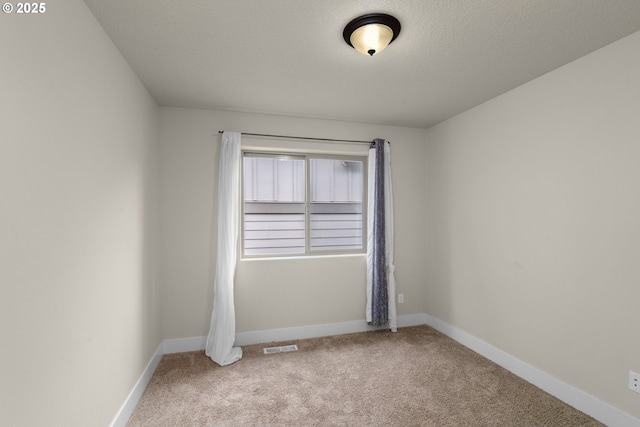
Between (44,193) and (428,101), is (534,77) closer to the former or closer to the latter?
(428,101)

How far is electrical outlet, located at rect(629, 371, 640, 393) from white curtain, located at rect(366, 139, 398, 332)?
2032mm

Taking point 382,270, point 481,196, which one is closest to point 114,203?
point 382,270

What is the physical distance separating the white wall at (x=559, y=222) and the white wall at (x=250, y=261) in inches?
26.3

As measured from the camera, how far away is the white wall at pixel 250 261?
3086 mm

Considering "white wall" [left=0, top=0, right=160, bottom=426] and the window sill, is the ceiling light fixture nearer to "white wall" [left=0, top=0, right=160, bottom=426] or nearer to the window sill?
"white wall" [left=0, top=0, right=160, bottom=426]

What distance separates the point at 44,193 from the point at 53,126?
0.97ft

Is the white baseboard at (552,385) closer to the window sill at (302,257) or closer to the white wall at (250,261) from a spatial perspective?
the white wall at (250,261)

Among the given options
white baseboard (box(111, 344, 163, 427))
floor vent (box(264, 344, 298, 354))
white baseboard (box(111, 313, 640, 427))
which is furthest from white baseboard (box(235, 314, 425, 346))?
white baseboard (box(111, 344, 163, 427))

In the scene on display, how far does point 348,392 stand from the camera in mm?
2391

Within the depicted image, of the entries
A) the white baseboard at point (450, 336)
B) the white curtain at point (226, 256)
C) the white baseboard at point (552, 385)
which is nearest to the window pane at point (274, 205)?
the white curtain at point (226, 256)

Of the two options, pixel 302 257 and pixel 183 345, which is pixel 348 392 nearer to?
pixel 302 257

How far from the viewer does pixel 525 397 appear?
2305mm

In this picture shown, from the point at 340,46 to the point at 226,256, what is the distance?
84.7 inches

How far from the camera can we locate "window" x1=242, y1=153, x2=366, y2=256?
11.3 feet
